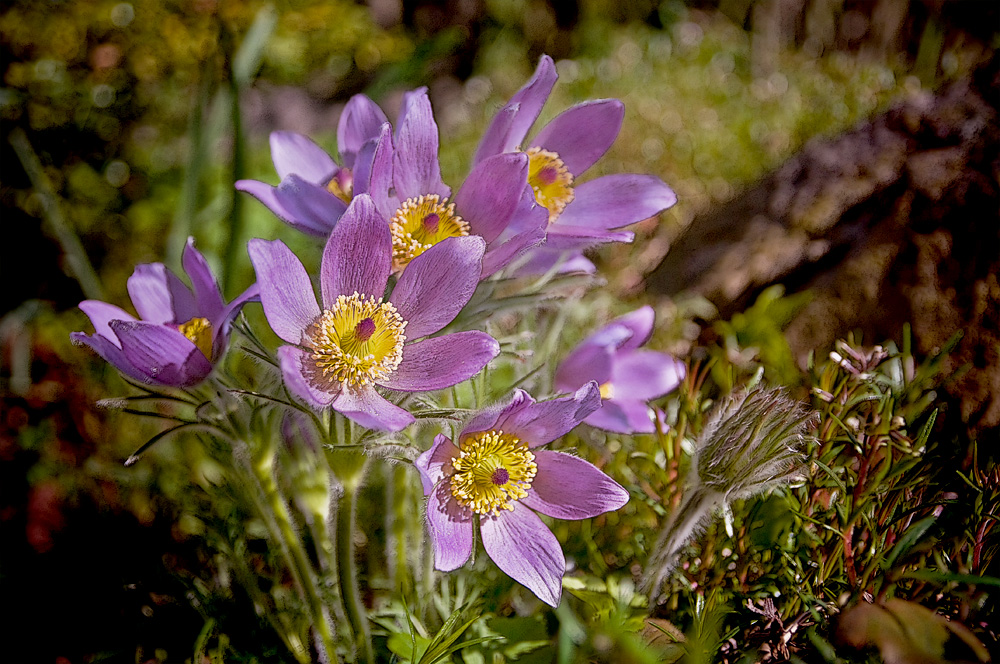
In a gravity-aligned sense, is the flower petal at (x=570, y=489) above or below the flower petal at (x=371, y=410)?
below

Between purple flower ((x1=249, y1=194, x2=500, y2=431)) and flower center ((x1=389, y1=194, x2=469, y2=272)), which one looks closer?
purple flower ((x1=249, y1=194, x2=500, y2=431))

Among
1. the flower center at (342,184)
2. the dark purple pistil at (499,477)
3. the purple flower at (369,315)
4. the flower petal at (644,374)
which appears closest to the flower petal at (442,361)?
the purple flower at (369,315)

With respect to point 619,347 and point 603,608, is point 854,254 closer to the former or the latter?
point 619,347

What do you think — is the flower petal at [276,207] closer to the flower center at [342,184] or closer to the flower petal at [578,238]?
the flower center at [342,184]

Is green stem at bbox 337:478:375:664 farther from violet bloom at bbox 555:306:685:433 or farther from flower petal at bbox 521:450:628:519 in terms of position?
violet bloom at bbox 555:306:685:433

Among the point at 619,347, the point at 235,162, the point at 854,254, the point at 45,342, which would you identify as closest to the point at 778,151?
the point at 854,254

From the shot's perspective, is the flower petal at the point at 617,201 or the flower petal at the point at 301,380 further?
the flower petal at the point at 617,201

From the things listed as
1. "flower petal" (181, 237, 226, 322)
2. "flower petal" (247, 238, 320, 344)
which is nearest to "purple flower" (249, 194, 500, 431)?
"flower petal" (247, 238, 320, 344)
